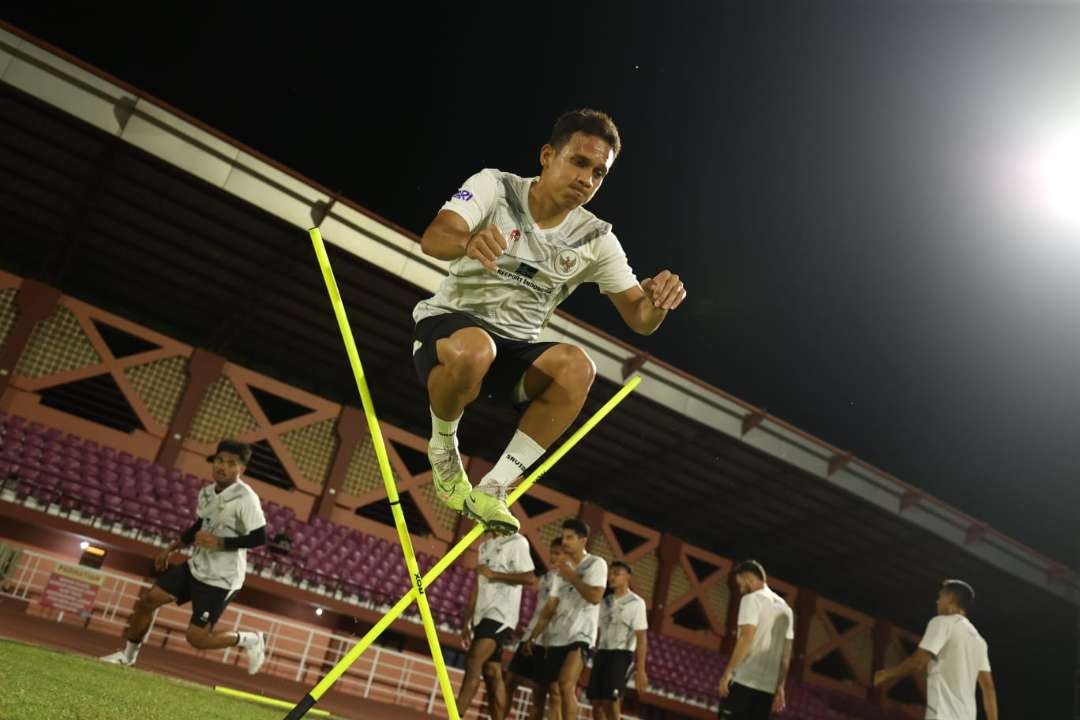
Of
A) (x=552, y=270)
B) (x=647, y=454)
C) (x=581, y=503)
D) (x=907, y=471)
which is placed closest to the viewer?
(x=552, y=270)

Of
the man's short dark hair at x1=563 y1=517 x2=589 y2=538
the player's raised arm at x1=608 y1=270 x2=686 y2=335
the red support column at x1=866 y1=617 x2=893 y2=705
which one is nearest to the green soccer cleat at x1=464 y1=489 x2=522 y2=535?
the player's raised arm at x1=608 y1=270 x2=686 y2=335

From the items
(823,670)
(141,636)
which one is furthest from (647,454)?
(141,636)

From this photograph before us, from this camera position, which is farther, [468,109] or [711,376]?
[711,376]

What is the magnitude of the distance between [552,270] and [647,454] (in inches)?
539

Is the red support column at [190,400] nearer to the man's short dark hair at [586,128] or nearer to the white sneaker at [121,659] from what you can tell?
the white sneaker at [121,659]

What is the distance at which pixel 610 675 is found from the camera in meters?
6.38

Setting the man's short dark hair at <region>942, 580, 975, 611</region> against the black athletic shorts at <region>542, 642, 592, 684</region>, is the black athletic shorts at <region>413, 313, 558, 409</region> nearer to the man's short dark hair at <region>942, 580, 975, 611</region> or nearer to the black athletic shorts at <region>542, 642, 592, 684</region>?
the black athletic shorts at <region>542, 642, 592, 684</region>

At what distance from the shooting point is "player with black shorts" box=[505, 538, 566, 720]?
615cm

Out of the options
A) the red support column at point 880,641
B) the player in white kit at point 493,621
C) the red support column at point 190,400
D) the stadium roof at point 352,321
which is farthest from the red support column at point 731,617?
the player in white kit at point 493,621

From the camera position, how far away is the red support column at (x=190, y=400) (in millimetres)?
13344

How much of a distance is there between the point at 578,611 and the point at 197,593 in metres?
2.79

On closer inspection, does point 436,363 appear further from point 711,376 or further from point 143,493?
point 711,376

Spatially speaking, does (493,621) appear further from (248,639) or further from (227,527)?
(227,527)

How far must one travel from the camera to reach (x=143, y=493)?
476 inches
